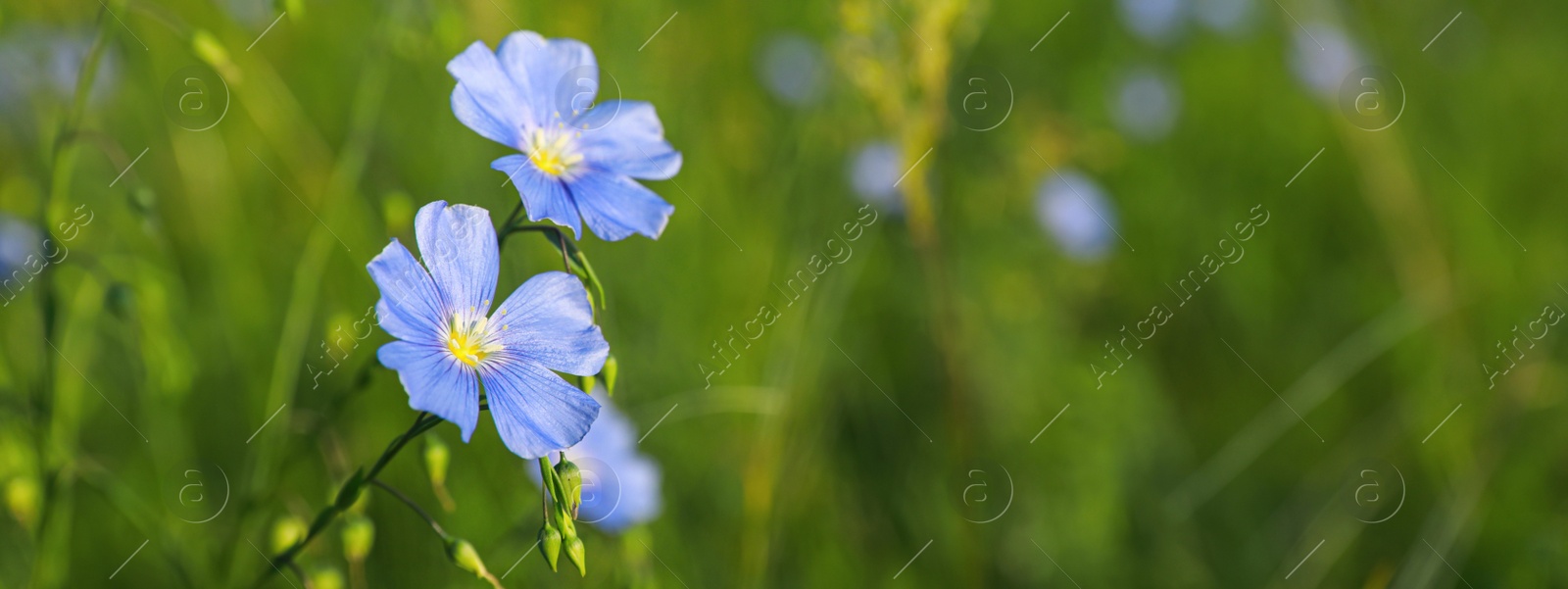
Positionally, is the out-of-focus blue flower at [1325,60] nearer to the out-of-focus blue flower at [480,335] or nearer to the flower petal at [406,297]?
the out-of-focus blue flower at [480,335]

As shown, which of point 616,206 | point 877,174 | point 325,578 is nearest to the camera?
point 616,206

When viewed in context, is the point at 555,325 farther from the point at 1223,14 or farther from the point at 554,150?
the point at 1223,14

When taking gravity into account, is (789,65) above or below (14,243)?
below

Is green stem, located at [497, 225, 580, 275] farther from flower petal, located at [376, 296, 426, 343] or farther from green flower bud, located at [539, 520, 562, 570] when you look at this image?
green flower bud, located at [539, 520, 562, 570]

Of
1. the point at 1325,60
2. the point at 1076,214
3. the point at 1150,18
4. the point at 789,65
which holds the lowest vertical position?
the point at 1325,60

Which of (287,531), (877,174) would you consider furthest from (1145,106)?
(287,531)

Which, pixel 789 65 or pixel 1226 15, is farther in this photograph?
pixel 1226 15

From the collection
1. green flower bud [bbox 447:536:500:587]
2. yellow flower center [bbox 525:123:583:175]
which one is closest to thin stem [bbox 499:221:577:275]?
yellow flower center [bbox 525:123:583:175]
